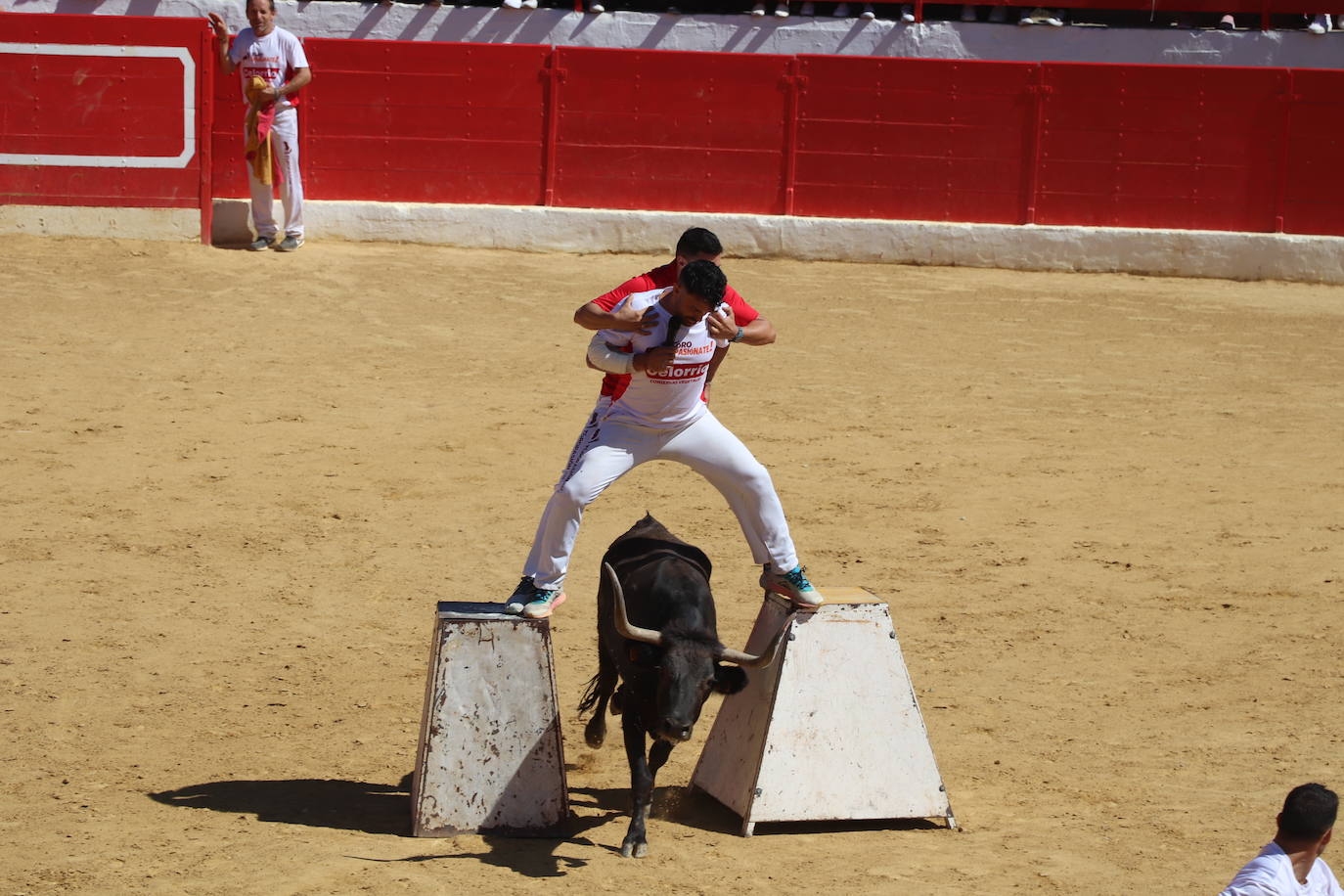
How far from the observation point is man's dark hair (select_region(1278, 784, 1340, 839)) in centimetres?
365

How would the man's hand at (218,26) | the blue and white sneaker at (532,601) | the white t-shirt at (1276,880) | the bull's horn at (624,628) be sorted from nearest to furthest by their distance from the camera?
the white t-shirt at (1276,880)
the bull's horn at (624,628)
the blue and white sneaker at (532,601)
the man's hand at (218,26)

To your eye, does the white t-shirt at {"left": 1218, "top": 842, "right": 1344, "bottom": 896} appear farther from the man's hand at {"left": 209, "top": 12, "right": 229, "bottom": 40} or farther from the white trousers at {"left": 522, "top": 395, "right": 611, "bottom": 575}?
the man's hand at {"left": 209, "top": 12, "right": 229, "bottom": 40}

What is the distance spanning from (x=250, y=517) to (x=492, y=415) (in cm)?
204

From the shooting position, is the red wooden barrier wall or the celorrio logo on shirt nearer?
the celorrio logo on shirt

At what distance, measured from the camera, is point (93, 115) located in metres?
12.6

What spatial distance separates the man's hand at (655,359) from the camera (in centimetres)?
506

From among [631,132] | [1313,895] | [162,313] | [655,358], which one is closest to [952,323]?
[631,132]

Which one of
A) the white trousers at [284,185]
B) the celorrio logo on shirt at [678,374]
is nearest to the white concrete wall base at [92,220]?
the white trousers at [284,185]

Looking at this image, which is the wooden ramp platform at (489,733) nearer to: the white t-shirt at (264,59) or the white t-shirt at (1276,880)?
the white t-shirt at (1276,880)

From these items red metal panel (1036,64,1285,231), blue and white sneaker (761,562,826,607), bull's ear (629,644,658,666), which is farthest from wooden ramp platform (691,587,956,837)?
red metal panel (1036,64,1285,231)

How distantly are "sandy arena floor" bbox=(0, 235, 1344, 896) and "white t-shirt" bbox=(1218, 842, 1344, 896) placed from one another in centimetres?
114

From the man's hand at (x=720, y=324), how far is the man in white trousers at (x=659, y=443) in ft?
0.07

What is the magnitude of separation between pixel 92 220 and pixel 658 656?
9.12 m

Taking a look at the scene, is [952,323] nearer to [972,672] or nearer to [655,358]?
[972,672]
